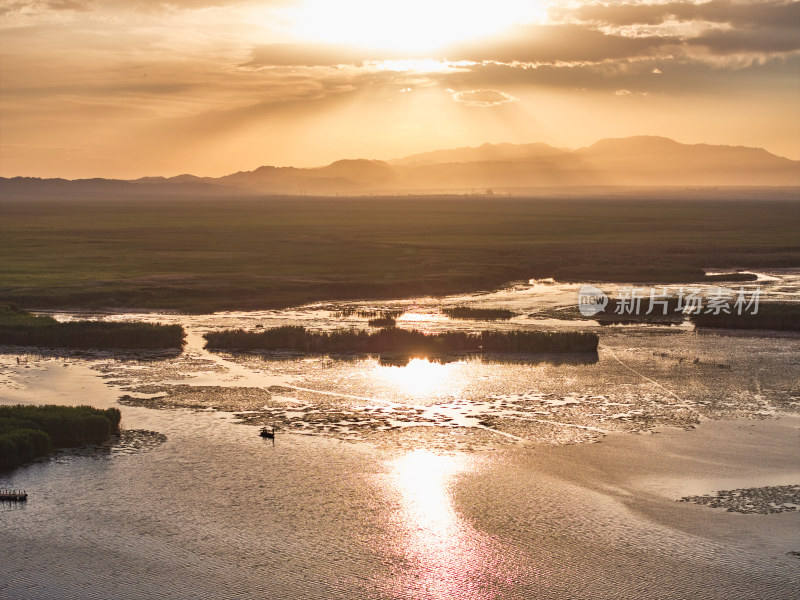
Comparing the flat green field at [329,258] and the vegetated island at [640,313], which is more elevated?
the flat green field at [329,258]

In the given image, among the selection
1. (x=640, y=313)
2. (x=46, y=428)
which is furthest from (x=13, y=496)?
(x=640, y=313)

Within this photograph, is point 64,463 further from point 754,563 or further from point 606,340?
point 606,340

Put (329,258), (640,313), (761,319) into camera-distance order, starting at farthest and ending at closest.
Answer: (329,258)
(640,313)
(761,319)

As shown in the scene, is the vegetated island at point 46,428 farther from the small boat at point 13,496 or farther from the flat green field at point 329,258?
the flat green field at point 329,258

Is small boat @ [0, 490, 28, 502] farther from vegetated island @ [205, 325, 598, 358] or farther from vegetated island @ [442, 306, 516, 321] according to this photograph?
vegetated island @ [442, 306, 516, 321]

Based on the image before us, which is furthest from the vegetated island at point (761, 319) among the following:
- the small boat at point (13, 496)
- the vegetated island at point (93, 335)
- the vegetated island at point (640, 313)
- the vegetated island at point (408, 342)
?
A: the small boat at point (13, 496)

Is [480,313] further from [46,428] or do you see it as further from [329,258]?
[329,258]
